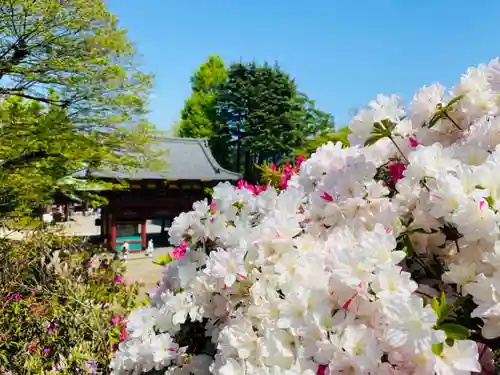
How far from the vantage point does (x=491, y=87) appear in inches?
46.2

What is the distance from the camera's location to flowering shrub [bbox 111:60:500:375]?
31.7 inches

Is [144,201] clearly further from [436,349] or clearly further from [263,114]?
[436,349]

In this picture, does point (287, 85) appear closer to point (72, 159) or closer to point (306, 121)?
point (306, 121)

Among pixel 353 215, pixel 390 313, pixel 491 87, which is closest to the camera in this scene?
pixel 390 313

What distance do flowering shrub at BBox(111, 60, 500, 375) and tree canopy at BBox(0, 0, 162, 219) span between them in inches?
245

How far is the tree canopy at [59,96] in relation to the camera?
6.77 metres

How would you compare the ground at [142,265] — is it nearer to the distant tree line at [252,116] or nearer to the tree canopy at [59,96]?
the tree canopy at [59,96]

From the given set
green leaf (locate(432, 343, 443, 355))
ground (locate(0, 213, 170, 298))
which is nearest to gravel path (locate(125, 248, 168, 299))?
ground (locate(0, 213, 170, 298))

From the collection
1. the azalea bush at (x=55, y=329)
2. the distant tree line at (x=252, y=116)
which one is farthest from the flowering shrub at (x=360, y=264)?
the distant tree line at (x=252, y=116)

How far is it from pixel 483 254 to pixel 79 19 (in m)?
8.05

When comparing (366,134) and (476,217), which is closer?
(476,217)

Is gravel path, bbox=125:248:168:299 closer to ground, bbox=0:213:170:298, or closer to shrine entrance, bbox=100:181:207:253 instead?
ground, bbox=0:213:170:298

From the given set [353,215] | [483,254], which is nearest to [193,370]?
[353,215]

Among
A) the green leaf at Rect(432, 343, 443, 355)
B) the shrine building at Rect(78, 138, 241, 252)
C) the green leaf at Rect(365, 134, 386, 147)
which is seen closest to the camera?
the green leaf at Rect(432, 343, 443, 355)
